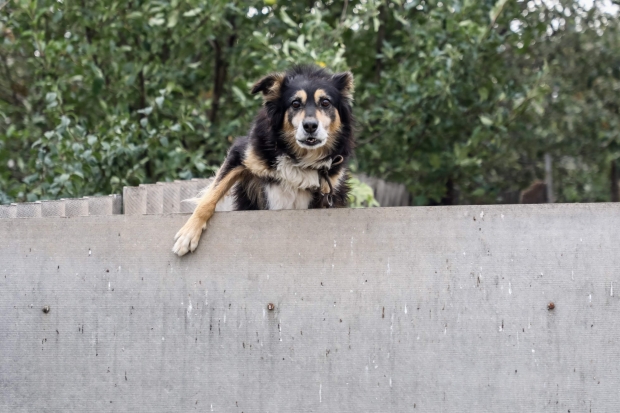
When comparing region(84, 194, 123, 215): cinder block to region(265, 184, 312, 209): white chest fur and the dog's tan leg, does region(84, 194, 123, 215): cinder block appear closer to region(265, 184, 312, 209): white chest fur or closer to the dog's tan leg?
the dog's tan leg

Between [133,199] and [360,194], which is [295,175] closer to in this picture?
[133,199]

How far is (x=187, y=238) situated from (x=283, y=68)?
273cm

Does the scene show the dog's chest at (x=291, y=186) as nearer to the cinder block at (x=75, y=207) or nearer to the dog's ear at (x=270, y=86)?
the dog's ear at (x=270, y=86)

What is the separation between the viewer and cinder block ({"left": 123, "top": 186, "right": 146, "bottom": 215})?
4.02 m

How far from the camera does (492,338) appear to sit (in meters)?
3.05

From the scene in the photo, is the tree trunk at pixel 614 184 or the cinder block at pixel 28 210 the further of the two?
the tree trunk at pixel 614 184


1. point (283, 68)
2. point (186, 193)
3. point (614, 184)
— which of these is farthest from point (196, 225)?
point (614, 184)

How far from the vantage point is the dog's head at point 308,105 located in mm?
3627

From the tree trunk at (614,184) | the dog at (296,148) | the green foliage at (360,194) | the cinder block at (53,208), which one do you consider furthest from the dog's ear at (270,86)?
the tree trunk at (614,184)

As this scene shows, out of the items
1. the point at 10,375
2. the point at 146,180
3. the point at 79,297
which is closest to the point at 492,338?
the point at 79,297

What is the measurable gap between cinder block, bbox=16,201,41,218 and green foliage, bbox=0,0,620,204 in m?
1.21

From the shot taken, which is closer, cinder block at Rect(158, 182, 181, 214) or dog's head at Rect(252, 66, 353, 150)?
dog's head at Rect(252, 66, 353, 150)

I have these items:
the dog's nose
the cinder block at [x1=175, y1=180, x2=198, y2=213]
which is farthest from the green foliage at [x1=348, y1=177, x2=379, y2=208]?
the dog's nose

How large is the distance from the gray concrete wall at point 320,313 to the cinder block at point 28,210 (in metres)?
0.32
